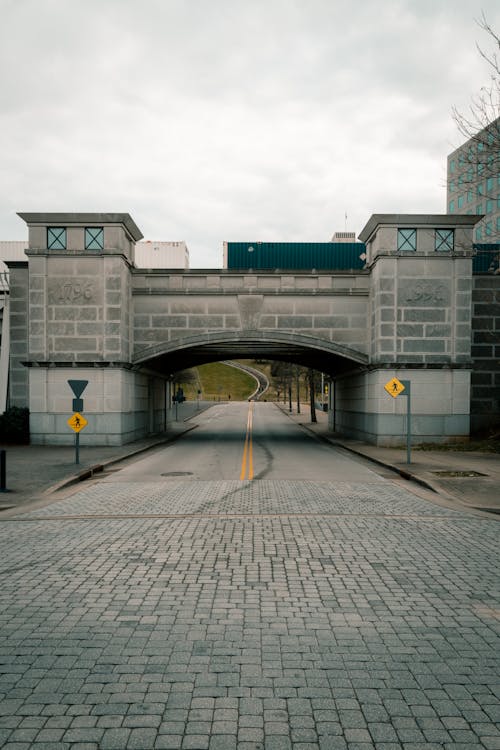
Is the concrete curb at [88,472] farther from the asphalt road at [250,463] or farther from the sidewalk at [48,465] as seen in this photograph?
the asphalt road at [250,463]

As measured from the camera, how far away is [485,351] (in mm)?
26219

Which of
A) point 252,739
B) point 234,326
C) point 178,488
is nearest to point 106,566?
point 252,739

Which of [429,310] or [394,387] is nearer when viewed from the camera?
[394,387]

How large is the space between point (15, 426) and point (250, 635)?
21517mm

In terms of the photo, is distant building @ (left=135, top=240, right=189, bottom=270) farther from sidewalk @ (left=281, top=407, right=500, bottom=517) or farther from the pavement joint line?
the pavement joint line

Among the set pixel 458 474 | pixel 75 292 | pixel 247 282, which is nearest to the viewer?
pixel 458 474

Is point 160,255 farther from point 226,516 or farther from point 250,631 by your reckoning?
point 250,631

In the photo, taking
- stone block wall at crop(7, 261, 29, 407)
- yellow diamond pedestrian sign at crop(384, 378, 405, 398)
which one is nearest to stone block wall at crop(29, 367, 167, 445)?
stone block wall at crop(7, 261, 29, 407)

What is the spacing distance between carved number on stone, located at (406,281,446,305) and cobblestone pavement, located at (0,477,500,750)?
16.3 meters

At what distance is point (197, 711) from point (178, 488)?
9.90m

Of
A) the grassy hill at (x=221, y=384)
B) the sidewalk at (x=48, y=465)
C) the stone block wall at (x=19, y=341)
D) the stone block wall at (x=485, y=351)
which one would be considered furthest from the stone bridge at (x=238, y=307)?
the grassy hill at (x=221, y=384)

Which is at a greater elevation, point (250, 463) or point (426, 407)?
point (426, 407)

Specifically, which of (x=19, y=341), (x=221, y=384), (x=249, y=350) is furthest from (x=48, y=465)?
(x=221, y=384)

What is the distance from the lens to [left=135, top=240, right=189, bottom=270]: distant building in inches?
1572
